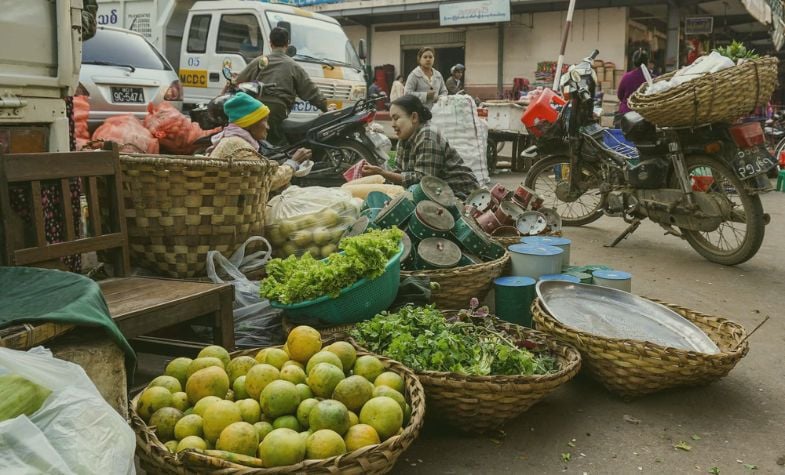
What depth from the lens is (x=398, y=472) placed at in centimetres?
249

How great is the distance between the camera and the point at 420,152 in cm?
519

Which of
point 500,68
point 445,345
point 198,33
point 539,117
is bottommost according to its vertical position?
point 445,345

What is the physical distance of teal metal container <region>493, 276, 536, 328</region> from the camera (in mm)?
3729

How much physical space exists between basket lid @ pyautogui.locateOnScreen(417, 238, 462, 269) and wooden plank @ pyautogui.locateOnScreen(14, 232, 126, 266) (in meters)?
1.61

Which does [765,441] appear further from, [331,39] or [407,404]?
[331,39]

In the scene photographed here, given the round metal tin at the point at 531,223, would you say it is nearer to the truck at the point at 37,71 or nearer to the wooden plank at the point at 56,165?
the wooden plank at the point at 56,165

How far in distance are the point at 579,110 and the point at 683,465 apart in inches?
186

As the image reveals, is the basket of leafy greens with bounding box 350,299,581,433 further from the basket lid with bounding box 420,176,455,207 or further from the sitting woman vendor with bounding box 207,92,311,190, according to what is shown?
the sitting woman vendor with bounding box 207,92,311,190

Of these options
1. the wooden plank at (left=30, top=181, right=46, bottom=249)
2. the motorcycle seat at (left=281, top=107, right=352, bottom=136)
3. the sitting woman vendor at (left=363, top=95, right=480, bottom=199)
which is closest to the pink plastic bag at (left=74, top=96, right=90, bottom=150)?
the motorcycle seat at (left=281, top=107, right=352, bottom=136)

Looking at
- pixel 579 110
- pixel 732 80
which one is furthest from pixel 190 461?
pixel 579 110

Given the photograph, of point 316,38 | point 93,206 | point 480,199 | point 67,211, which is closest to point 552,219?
point 480,199

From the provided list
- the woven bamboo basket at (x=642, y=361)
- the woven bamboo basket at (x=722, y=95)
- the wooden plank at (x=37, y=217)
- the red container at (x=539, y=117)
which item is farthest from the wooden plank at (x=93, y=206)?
the red container at (x=539, y=117)

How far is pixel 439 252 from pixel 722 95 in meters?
2.60

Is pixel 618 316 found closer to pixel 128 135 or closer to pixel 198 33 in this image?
pixel 128 135
